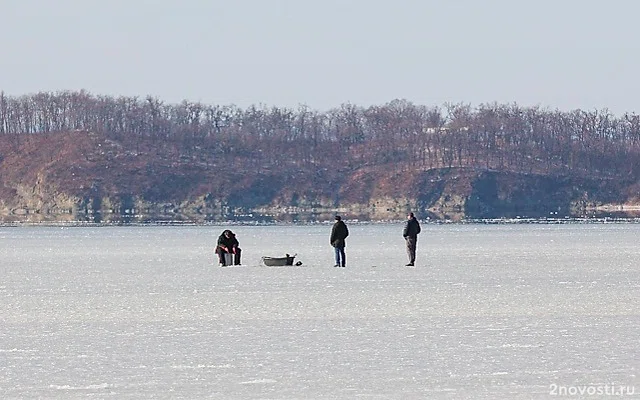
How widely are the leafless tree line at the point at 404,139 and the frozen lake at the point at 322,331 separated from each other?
145 metres

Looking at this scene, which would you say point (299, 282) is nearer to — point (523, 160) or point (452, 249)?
point (452, 249)

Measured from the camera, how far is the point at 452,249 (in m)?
44.9

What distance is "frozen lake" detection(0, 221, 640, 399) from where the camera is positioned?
13.3 m

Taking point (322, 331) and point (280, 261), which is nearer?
point (322, 331)

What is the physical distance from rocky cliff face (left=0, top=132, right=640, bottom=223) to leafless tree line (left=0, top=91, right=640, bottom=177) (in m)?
9.33

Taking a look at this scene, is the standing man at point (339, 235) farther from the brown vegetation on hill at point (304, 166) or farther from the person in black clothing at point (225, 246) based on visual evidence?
the brown vegetation on hill at point (304, 166)

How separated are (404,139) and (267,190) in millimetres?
35589

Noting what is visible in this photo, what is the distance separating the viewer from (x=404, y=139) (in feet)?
632

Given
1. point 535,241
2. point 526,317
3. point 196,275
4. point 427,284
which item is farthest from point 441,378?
point 535,241

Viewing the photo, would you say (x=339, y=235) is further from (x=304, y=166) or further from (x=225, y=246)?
(x=304, y=166)

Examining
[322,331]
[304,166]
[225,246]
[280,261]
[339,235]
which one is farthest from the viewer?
[304,166]

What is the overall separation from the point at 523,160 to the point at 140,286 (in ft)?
509

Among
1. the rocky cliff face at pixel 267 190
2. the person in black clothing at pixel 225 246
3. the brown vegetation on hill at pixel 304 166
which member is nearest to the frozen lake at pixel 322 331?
the person in black clothing at pixel 225 246

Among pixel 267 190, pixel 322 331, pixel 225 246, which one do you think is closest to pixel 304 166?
pixel 267 190
